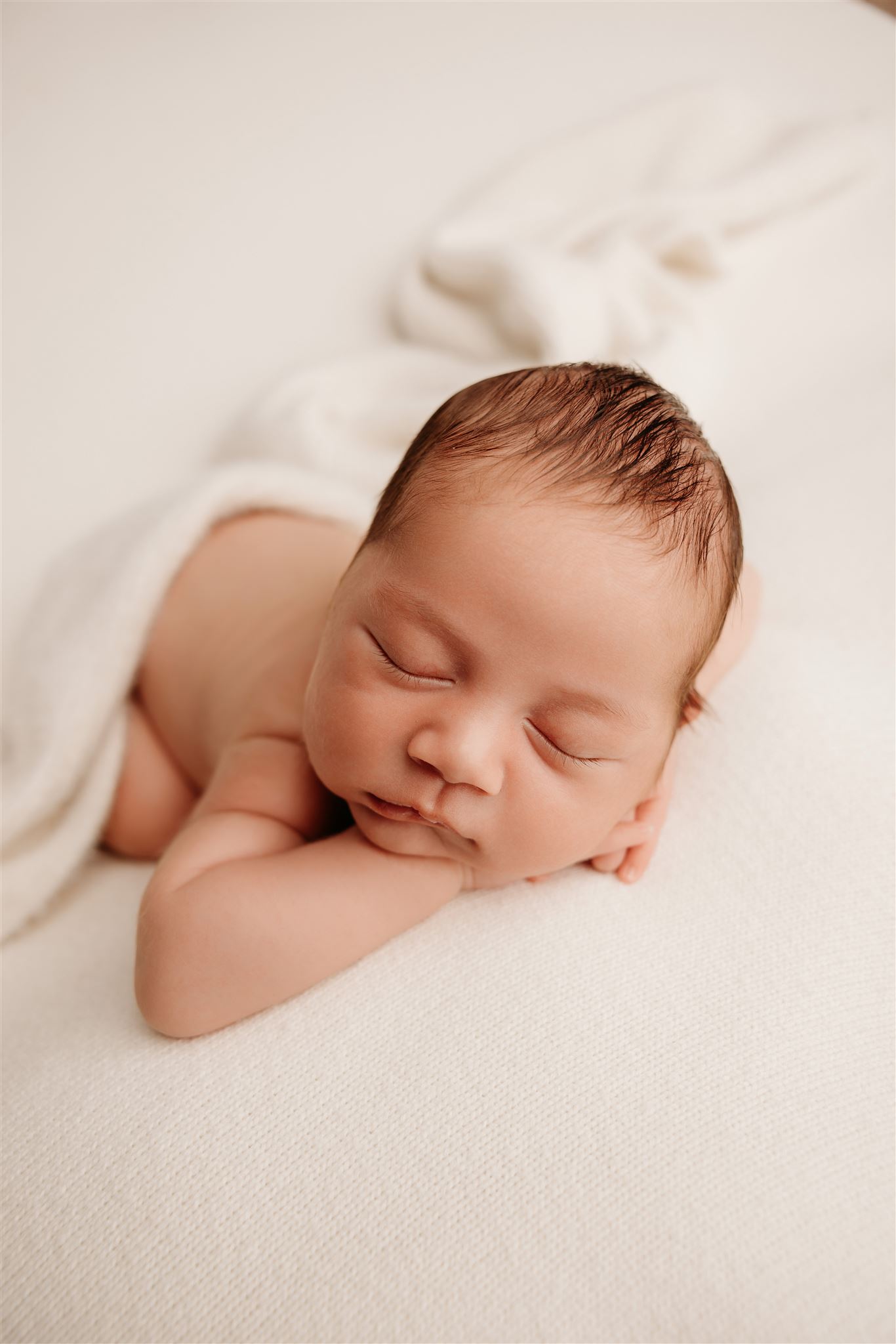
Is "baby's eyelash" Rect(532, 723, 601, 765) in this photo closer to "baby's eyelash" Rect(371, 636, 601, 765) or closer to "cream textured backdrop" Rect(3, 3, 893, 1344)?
"baby's eyelash" Rect(371, 636, 601, 765)

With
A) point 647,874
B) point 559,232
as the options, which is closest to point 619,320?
point 559,232

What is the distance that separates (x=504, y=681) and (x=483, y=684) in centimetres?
2

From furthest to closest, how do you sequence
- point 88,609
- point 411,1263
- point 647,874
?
1. point 88,609
2. point 647,874
3. point 411,1263

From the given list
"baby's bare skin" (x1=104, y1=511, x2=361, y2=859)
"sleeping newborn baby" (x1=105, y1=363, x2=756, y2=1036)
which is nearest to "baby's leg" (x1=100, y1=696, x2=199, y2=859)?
"baby's bare skin" (x1=104, y1=511, x2=361, y2=859)

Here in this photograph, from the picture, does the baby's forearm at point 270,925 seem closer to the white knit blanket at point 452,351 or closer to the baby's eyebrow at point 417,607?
the baby's eyebrow at point 417,607

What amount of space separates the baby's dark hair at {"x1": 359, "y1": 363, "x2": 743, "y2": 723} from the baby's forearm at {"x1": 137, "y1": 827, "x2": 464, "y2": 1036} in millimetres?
282

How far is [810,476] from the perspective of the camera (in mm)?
1345

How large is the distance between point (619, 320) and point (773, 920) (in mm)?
1028

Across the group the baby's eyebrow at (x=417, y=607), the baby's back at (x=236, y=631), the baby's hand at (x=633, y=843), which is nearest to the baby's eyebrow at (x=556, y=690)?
the baby's eyebrow at (x=417, y=607)

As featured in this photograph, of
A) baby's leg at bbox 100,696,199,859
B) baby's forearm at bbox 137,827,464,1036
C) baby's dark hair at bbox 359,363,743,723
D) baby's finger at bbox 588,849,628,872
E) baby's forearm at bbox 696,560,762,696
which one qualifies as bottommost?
baby's leg at bbox 100,696,199,859

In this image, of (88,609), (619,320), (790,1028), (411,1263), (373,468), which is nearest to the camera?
(411,1263)

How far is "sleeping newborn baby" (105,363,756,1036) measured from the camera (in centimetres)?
81

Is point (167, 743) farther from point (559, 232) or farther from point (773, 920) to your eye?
point (559, 232)

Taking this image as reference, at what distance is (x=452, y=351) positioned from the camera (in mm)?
1688
